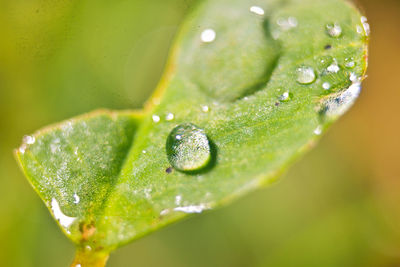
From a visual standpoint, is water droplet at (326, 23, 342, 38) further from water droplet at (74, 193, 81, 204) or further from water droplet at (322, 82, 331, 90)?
water droplet at (74, 193, 81, 204)

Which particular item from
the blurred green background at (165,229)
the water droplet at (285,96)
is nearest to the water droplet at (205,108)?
the water droplet at (285,96)

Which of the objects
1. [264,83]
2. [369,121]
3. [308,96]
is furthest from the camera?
[369,121]

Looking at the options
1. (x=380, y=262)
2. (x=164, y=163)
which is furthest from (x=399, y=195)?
(x=164, y=163)

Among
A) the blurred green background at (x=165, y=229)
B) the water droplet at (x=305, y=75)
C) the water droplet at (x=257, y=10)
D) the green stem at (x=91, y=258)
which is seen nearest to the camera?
the green stem at (x=91, y=258)

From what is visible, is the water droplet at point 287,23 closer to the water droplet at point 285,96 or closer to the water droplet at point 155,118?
the water droplet at point 285,96

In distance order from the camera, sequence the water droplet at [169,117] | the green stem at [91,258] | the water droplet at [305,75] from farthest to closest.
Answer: the water droplet at [169,117] → the water droplet at [305,75] → the green stem at [91,258]

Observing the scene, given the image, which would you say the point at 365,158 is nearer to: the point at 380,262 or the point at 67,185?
the point at 380,262

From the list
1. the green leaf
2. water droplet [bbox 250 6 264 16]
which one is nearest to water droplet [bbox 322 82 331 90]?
the green leaf
